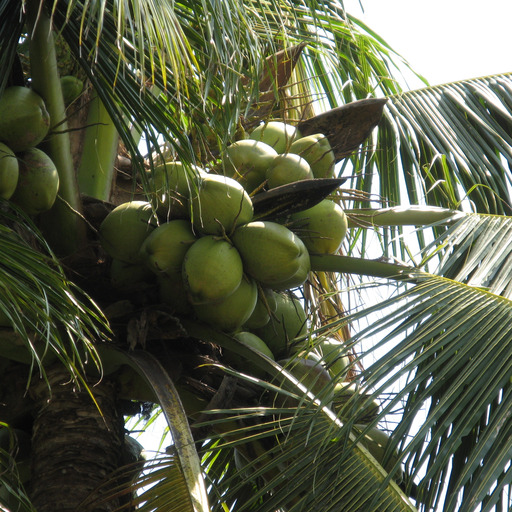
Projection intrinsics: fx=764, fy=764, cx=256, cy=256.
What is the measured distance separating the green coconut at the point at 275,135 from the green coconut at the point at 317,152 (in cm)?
4

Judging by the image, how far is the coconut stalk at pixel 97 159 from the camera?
2631 millimetres

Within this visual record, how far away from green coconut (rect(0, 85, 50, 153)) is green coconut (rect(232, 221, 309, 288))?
62 cm

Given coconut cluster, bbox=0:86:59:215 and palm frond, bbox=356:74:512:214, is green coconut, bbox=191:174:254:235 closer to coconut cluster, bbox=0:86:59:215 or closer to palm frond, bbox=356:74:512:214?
coconut cluster, bbox=0:86:59:215

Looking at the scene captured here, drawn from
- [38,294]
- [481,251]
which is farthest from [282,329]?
[38,294]

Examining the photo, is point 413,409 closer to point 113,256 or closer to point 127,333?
point 127,333

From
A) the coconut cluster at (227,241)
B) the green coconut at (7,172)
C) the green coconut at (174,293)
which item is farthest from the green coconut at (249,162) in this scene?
the green coconut at (7,172)

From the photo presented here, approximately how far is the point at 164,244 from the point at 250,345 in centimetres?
45

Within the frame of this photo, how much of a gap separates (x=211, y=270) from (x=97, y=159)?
0.81 meters

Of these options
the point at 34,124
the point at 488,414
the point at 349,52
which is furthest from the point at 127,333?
the point at 349,52

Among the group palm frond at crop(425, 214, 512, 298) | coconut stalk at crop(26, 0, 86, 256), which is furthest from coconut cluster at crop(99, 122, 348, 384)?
palm frond at crop(425, 214, 512, 298)

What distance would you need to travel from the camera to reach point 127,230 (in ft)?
7.55

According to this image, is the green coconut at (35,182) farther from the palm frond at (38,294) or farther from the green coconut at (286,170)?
the green coconut at (286,170)

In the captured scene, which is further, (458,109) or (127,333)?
(458,109)

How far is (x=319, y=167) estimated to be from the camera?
104 inches
